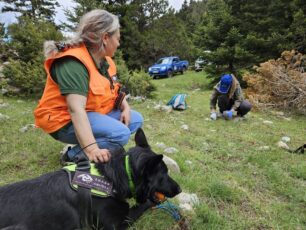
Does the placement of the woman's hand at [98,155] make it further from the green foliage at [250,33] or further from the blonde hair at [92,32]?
the green foliage at [250,33]

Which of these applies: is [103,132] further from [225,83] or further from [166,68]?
[166,68]

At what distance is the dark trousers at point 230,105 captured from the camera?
779 centimetres

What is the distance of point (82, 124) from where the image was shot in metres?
2.61

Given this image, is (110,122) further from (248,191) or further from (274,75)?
(274,75)

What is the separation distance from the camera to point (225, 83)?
779 cm

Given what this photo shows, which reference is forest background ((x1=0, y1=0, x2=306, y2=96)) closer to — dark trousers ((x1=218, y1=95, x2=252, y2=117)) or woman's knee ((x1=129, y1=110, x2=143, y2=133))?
dark trousers ((x1=218, y1=95, x2=252, y2=117))

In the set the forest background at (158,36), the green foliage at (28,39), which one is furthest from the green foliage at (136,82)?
the green foliage at (28,39)

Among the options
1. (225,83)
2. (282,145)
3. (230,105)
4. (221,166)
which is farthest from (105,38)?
(230,105)

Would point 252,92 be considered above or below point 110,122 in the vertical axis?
below

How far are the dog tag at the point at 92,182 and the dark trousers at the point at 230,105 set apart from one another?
596 centimetres

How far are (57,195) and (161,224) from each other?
0.96m

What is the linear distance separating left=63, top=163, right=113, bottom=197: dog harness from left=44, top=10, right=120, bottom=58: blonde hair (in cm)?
108

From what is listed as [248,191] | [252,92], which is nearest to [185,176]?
[248,191]

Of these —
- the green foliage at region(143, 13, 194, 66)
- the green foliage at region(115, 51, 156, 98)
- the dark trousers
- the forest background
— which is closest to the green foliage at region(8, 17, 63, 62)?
the forest background
